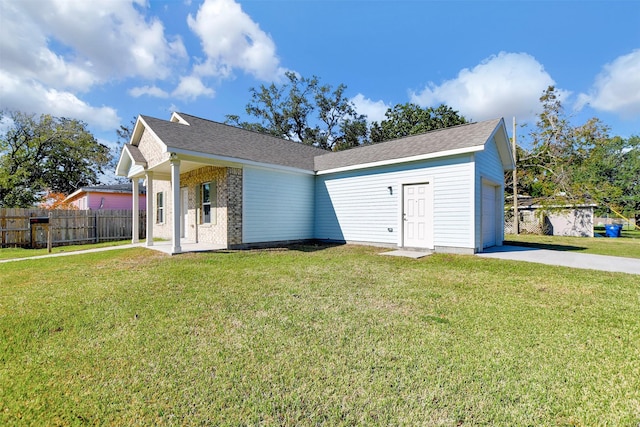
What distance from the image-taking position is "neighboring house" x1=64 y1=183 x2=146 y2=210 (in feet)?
62.2

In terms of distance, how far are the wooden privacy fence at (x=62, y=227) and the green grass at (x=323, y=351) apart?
32.5ft

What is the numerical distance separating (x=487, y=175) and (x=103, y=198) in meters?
23.3

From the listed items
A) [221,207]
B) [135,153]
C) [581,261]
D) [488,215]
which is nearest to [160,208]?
[135,153]

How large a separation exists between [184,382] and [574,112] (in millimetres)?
28942

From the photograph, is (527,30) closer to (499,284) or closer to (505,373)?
(499,284)

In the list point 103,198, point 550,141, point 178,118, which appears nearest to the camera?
point 178,118

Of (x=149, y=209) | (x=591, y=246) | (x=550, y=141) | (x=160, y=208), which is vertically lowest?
(x=591, y=246)

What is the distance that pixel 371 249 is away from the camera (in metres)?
9.53

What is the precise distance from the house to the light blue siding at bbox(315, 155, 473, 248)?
3cm

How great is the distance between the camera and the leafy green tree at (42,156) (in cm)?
2148

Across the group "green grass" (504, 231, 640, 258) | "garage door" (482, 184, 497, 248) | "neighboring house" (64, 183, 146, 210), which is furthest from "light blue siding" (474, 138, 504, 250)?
"neighboring house" (64, 183, 146, 210)

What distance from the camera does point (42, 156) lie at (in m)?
23.7

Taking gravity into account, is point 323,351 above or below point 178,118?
below

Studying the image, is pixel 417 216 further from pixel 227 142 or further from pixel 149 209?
pixel 149 209
